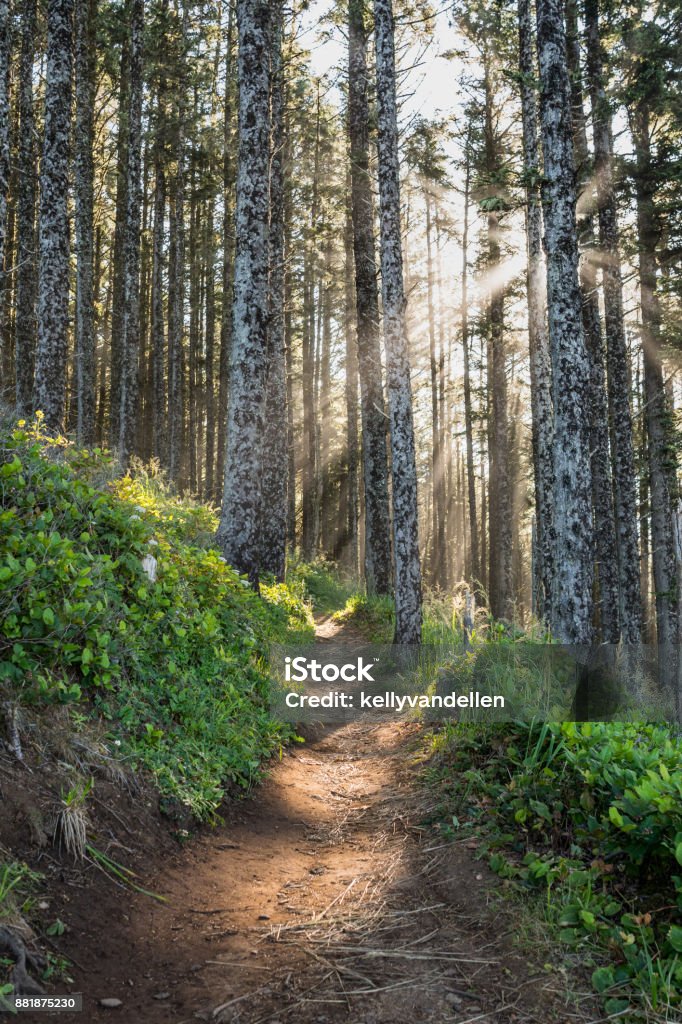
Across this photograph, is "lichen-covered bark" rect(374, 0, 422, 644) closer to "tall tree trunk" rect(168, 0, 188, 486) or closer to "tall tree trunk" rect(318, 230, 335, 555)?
"tall tree trunk" rect(168, 0, 188, 486)

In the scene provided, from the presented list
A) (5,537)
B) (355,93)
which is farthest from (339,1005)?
(355,93)

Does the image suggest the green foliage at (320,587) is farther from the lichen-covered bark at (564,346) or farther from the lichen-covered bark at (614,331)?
the lichen-covered bark at (564,346)

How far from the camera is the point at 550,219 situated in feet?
28.8

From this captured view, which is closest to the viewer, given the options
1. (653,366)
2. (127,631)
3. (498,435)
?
(127,631)

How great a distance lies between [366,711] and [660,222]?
1654 cm

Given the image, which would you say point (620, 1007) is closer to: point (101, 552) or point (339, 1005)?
point (339, 1005)

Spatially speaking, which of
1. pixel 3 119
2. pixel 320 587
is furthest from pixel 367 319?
pixel 3 119

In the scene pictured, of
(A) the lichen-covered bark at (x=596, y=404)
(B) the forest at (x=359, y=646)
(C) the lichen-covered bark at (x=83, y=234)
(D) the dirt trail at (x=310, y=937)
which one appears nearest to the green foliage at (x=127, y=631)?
(B) the forest at (x=359, y=646)

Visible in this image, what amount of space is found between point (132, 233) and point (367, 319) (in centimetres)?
671

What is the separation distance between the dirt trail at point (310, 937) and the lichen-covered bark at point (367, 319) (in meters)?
10.9

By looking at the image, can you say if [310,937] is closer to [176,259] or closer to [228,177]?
[176,259]

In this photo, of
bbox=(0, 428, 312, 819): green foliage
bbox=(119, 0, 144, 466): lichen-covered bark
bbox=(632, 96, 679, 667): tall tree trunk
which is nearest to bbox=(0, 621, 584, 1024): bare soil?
bbox=(0, 428, 312, 819): green foliage

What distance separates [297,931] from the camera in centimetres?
370

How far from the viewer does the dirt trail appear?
3.00 m
